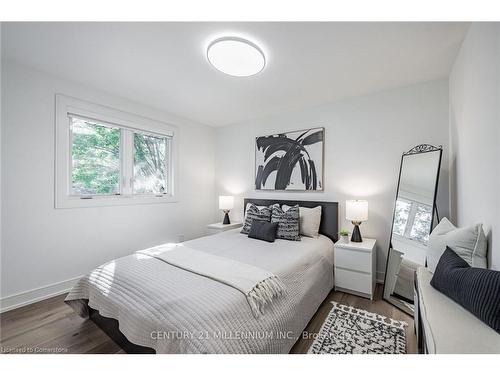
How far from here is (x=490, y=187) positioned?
126 cm

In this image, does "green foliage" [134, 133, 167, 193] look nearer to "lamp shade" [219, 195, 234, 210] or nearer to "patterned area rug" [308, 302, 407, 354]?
"lamp shade" [219, 195, 234, 210]

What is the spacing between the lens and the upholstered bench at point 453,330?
842 millimetres

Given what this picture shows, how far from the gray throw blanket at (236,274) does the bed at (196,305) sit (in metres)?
0.04

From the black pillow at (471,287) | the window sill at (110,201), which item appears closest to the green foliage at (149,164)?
the window sill at (110,201)

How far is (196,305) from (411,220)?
7.34 feet

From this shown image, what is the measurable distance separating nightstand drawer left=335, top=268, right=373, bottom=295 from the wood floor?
4.4 inches

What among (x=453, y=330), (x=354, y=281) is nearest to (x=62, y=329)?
(x=453, y=330)

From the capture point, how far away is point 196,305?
117 centimetres

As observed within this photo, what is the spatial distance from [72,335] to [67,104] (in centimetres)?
230

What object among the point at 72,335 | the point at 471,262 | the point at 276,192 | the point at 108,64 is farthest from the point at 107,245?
the point at 471,262

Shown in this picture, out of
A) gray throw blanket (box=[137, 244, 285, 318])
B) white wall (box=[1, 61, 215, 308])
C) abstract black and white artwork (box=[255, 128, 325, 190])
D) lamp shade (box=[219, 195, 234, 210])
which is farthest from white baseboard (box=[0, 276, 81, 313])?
abstract black and white artwork (box=[255, 128, 325, 190])

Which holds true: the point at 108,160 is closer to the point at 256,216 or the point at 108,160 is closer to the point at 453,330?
the point at 256,216

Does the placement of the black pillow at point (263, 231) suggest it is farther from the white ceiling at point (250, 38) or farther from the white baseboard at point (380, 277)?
the white ceiling at point (250, 38)
